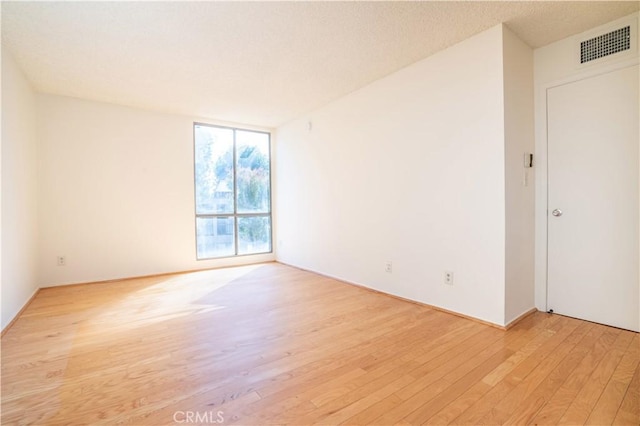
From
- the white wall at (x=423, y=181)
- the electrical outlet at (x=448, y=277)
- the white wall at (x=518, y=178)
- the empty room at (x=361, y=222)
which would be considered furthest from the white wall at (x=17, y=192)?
the white wall at (x=518, y=178)

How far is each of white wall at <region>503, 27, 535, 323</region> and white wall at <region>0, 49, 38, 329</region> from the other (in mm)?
4246

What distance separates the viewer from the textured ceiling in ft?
7.20

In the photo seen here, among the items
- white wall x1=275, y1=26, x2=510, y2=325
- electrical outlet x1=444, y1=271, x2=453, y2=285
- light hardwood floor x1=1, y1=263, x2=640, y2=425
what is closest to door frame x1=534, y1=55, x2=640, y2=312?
light hardwood floor x1=1, y1=263, x2=640, y2=425

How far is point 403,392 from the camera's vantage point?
1613mm

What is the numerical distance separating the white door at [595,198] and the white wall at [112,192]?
4.66 meters

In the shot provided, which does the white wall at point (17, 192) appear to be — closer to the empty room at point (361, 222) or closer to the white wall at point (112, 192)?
the empty room at point (361, 222)

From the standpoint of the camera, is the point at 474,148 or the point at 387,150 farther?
the point at 387,150

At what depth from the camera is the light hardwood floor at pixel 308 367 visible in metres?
1.47

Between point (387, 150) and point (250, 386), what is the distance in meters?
2.62

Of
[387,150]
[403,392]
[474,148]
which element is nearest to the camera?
[403,392]

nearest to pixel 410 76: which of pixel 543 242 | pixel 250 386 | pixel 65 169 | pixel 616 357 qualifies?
pixel 543 242

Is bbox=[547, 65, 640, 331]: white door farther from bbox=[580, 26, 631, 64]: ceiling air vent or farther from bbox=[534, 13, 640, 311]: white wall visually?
bbox=[580, 26, 631, 64]: ceiling air vent

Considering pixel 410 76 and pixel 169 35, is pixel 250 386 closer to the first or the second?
pixel 169 35

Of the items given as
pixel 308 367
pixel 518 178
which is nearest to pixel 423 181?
pixel 518 178
